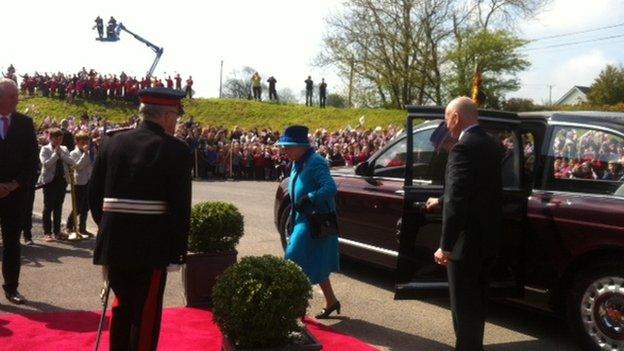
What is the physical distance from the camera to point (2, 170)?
6246 mm

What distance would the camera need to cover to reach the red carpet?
17.4ft

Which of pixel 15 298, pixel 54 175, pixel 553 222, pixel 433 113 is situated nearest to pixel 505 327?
pixel 553 222

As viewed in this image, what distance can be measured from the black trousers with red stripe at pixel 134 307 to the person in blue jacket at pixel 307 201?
207cm

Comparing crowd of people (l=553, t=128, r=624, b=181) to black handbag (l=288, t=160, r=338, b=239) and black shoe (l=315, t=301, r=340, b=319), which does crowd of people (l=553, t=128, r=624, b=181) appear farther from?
black shoe (l=315, t=301, r=340, b=319)

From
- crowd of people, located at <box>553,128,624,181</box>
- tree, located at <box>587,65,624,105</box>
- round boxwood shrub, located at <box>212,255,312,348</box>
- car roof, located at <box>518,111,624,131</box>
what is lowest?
round boxwood shrub, located at <box>212,255,312,348</box>

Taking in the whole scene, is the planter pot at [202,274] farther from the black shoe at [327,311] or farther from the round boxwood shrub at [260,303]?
the round boxwood shrub at [260,303]

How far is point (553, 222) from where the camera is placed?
217 inches

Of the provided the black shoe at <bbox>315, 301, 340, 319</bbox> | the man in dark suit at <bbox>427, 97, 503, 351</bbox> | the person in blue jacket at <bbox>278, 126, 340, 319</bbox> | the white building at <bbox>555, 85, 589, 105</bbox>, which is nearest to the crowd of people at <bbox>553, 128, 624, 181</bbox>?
the man in dark suit at <bbox>427, 97, 503, 351</bbox>

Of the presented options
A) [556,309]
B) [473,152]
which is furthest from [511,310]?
[473,152]

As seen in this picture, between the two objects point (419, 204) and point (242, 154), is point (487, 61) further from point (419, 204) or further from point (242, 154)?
point (419, 204)

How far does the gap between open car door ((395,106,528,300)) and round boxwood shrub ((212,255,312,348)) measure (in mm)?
1493

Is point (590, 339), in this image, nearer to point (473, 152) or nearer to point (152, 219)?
point (473, 152)

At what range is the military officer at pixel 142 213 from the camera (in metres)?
3.86

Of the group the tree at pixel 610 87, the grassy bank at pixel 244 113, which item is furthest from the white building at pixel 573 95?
the grassy bank at pixel 244 113
